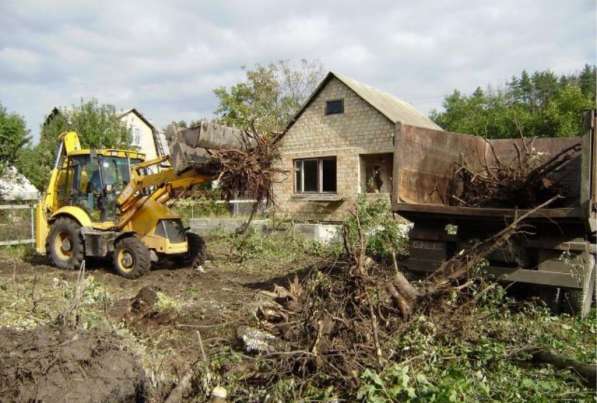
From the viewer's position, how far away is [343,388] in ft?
10.9

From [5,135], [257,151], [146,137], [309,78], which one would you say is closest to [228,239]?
[257,151]

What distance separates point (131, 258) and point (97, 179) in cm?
187

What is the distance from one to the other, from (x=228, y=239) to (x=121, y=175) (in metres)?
4.00

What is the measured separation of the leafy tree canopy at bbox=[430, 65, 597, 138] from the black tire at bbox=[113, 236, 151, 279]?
246 inches

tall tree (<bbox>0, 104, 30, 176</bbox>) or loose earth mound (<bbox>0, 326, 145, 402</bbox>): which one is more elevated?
tall tree (<bbox>0, 104, 30, 176</bbox>)

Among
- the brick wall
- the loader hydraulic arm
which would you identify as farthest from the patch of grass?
the brick wall

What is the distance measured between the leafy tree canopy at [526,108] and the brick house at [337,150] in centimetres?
360

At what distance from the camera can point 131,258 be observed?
853 centimetres

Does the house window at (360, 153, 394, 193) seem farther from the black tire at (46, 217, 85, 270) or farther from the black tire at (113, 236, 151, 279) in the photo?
the black tire at (46, 217, 85, 270)

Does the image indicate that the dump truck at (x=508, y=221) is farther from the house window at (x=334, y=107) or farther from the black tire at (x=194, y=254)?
the house window at (x=334, y=107)

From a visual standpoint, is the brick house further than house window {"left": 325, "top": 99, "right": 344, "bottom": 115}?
No

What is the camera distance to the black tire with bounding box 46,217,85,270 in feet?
29.7

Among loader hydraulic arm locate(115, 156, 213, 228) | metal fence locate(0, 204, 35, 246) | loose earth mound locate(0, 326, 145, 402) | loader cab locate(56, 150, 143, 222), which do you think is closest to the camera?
loose earth mound locate(0, 326, 145, 402)

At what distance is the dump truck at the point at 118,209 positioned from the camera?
8359mm
